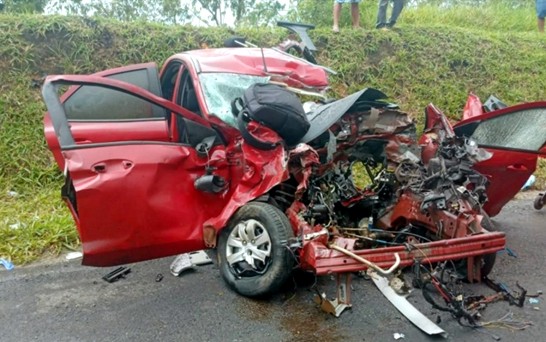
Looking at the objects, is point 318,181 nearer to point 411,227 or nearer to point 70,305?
point 411,227

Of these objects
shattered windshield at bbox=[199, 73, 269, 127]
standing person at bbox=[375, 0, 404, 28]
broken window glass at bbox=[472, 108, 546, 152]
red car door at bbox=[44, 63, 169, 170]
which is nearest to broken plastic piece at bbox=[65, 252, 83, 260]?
red car door at bbox=[44, 63, 169, 170]

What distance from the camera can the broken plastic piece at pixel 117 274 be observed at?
4.31 meters

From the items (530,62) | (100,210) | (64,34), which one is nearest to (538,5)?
(530,62)

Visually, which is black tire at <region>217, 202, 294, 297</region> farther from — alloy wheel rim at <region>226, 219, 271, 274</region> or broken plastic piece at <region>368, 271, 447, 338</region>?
broken plastic piece at <region>368, 271, 447, 338</region>

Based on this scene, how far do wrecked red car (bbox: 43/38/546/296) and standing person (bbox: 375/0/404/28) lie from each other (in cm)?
588

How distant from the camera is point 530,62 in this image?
10.2 m

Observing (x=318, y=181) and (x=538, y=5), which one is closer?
(x=318, y=181)

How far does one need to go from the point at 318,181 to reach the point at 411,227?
2.56 ft

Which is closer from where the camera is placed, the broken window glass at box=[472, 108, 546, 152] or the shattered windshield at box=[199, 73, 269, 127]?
the shattered windshield at box=[199, 73, 269, 127]

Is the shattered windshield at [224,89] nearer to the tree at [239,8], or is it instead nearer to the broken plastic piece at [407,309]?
the broken plastic piece at [407,309]

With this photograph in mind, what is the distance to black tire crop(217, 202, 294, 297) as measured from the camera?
11.7ft

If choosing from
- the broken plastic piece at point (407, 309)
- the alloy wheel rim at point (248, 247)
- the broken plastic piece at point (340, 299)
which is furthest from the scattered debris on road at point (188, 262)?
the broken plastic piece at point (407, 309)

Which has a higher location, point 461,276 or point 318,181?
point 318,181

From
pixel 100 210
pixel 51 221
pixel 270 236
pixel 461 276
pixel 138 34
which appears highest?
pixel 138 34
